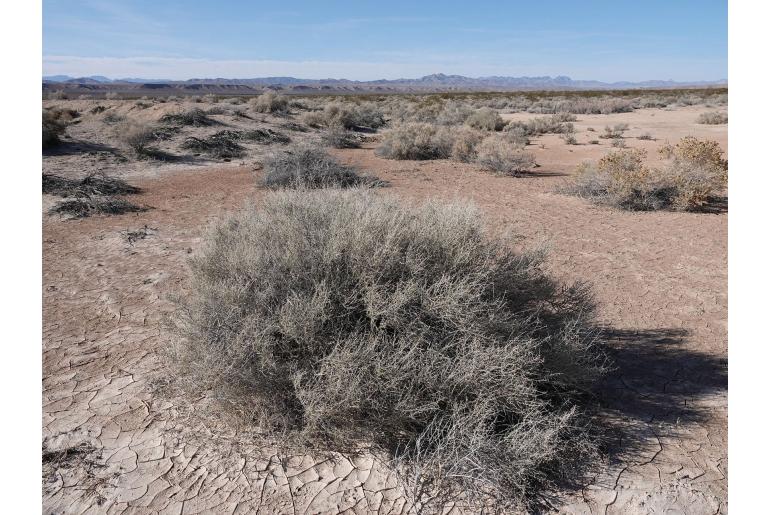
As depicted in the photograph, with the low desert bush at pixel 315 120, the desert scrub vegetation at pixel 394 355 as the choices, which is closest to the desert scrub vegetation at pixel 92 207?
the desert scrub vegetation at pixel 394 355

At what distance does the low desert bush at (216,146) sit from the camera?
51.8ft

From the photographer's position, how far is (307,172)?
11898 millimetres

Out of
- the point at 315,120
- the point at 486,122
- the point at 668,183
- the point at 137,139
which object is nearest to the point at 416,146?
the point at 668,183

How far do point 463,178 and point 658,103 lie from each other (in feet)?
114

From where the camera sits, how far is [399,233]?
3494mm

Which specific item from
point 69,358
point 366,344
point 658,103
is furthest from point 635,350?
point 658,103

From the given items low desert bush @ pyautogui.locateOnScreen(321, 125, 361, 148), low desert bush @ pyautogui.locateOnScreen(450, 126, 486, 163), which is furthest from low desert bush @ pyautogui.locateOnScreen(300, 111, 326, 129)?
low desert bush @ pyautogui.locateOnScreen(450, 126, 486, 163)

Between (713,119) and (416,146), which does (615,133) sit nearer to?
(713,119)

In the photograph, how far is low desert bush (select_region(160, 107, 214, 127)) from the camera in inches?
781

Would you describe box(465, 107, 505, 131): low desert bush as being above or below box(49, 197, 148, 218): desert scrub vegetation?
above

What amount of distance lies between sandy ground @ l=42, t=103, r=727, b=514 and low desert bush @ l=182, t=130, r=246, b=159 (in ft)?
23.5

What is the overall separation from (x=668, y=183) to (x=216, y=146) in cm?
1323

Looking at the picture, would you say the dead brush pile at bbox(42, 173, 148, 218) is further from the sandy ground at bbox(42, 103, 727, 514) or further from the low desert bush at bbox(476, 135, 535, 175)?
the low desert bush at bbox(476, 135, 535, 175)
